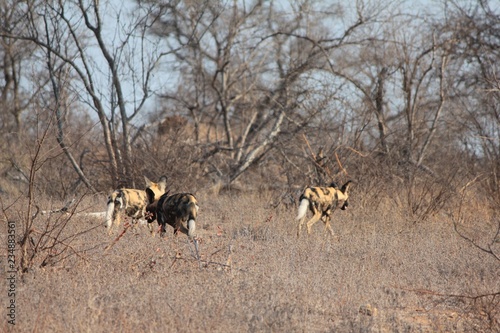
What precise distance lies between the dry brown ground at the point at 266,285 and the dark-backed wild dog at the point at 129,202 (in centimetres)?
29

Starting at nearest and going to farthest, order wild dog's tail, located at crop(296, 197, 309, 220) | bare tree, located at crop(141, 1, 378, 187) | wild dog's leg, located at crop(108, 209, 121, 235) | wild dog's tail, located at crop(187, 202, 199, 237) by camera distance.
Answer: wild dog's tail, located at crop(187, 202, 199, 237)
wild dog's tail, located at crop(296, 197, 309, 220)
wild dog's leg, located at crop(108, 209, 121, 235)
bare tree, located at crop(141, 1, 378, 187)

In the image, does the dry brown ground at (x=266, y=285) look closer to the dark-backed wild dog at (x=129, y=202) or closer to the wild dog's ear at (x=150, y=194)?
the dark-backed wild dog at (x=129, y=202)

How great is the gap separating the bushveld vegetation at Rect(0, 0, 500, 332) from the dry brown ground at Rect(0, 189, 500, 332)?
0.07ft

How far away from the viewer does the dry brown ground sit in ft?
14.3

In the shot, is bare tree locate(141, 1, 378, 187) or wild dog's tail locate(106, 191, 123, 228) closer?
wild dog's tail locate(106, 191, 123, 228)

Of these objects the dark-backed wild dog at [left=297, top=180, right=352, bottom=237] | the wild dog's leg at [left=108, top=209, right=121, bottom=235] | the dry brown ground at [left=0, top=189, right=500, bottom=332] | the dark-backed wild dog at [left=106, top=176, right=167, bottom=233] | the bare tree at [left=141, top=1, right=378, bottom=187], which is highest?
the bare tree at [left=141, top=1, right=378, bottom=187]

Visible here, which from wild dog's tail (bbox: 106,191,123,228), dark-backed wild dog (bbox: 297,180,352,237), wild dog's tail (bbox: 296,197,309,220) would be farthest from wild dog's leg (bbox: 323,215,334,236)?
wild dog's tail (bbox: 106,191,123,228)

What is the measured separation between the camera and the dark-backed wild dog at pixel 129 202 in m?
7.70

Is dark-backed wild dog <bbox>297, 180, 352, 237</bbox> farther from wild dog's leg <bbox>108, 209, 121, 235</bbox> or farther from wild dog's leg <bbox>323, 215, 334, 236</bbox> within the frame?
wild dog's leg <bbox>108, 209, 121, 235</bbox>

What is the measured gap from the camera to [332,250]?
692cm

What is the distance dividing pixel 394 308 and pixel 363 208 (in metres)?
4.34

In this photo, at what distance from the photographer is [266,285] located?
5.22m

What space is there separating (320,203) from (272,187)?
13.0 ft

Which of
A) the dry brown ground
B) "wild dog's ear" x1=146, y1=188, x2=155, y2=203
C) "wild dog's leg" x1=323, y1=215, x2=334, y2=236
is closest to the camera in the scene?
the dry brown ground
